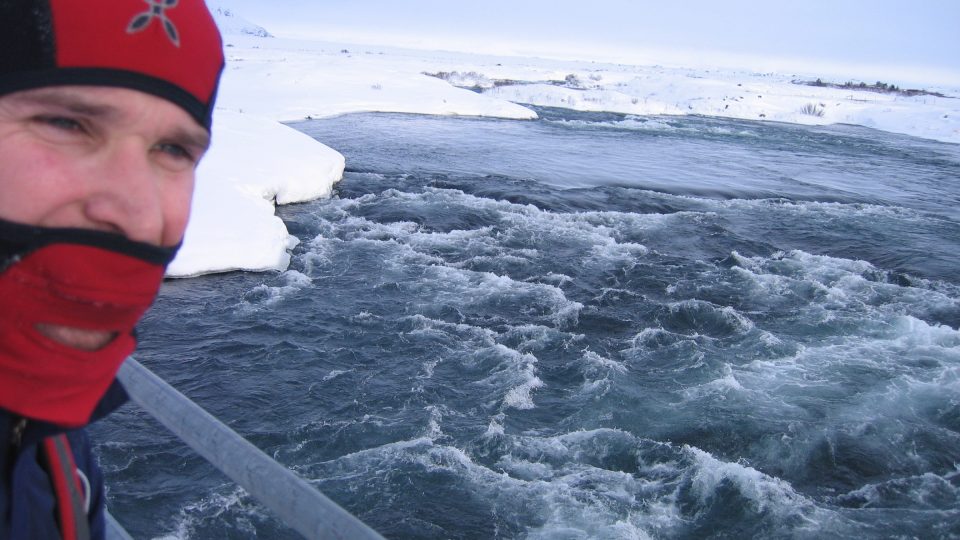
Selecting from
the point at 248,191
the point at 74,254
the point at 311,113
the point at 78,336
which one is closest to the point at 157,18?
the point at 74,254

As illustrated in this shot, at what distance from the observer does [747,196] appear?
647 inches

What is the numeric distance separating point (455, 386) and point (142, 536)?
10.0 feet

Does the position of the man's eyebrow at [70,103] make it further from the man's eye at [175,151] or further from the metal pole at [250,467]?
the metal pole at [250,467]

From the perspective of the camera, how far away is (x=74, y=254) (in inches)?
A: 36.4

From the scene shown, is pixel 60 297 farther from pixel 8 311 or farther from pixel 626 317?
pixel 626 317

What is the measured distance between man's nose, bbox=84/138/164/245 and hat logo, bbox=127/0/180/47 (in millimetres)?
164

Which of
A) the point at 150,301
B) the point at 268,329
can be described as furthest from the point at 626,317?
the point at 150,301

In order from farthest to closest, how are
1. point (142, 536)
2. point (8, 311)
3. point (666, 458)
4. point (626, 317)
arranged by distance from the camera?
point (626, 317), point (666, 458), point (142, 536), point (8, 311)

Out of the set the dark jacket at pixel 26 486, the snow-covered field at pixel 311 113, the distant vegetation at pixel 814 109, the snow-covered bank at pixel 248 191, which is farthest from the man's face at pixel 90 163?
the distant vegetation at pixel 814 109

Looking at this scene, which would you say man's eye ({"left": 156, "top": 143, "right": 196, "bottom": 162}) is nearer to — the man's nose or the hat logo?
the man's nose

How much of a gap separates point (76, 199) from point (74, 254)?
0.26 feet

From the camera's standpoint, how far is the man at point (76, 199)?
902 millimetres

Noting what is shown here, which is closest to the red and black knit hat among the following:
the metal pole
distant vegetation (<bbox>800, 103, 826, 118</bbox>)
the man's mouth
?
the man's mouth

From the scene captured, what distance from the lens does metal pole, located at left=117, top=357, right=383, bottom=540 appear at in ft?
4.55
